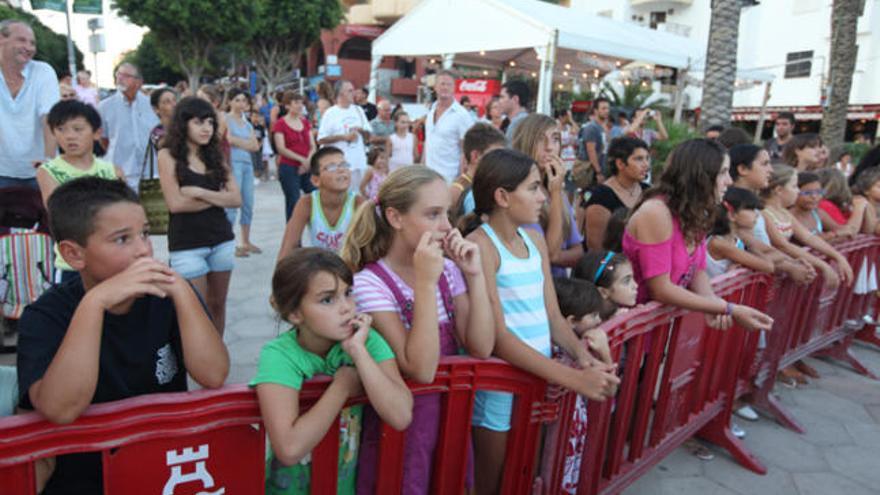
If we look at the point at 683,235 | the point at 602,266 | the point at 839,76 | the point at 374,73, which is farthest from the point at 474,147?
the point at 839,76

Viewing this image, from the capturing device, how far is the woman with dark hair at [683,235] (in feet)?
9.07

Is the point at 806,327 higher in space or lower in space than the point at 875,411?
higher

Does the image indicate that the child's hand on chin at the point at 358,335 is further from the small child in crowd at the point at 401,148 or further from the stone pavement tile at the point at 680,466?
the small child in crowd at the point at 401,148

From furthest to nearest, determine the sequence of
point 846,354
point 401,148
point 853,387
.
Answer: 1. point 401,148
2. point 846,354
3. point 853,387

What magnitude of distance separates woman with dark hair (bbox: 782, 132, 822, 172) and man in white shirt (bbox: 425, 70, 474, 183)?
3288 mm

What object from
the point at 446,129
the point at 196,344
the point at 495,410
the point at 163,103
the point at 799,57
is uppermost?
the point at 799,57

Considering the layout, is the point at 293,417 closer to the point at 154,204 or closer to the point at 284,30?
the point at 154,204

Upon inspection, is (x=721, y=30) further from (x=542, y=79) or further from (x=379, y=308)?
(x=379, y=308)

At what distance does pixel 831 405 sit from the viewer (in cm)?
424

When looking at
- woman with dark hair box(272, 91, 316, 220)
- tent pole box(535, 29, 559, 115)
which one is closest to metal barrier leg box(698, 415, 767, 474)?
woman with dark hair box(272, 91, 316, 220)

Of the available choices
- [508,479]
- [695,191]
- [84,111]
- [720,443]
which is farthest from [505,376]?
[84,111]

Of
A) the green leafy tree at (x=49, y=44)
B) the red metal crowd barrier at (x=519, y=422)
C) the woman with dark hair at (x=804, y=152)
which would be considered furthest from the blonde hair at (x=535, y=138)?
the green leafy tree at (x=49, y=44)

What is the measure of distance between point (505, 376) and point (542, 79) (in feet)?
35.1

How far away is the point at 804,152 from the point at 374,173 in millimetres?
4916
